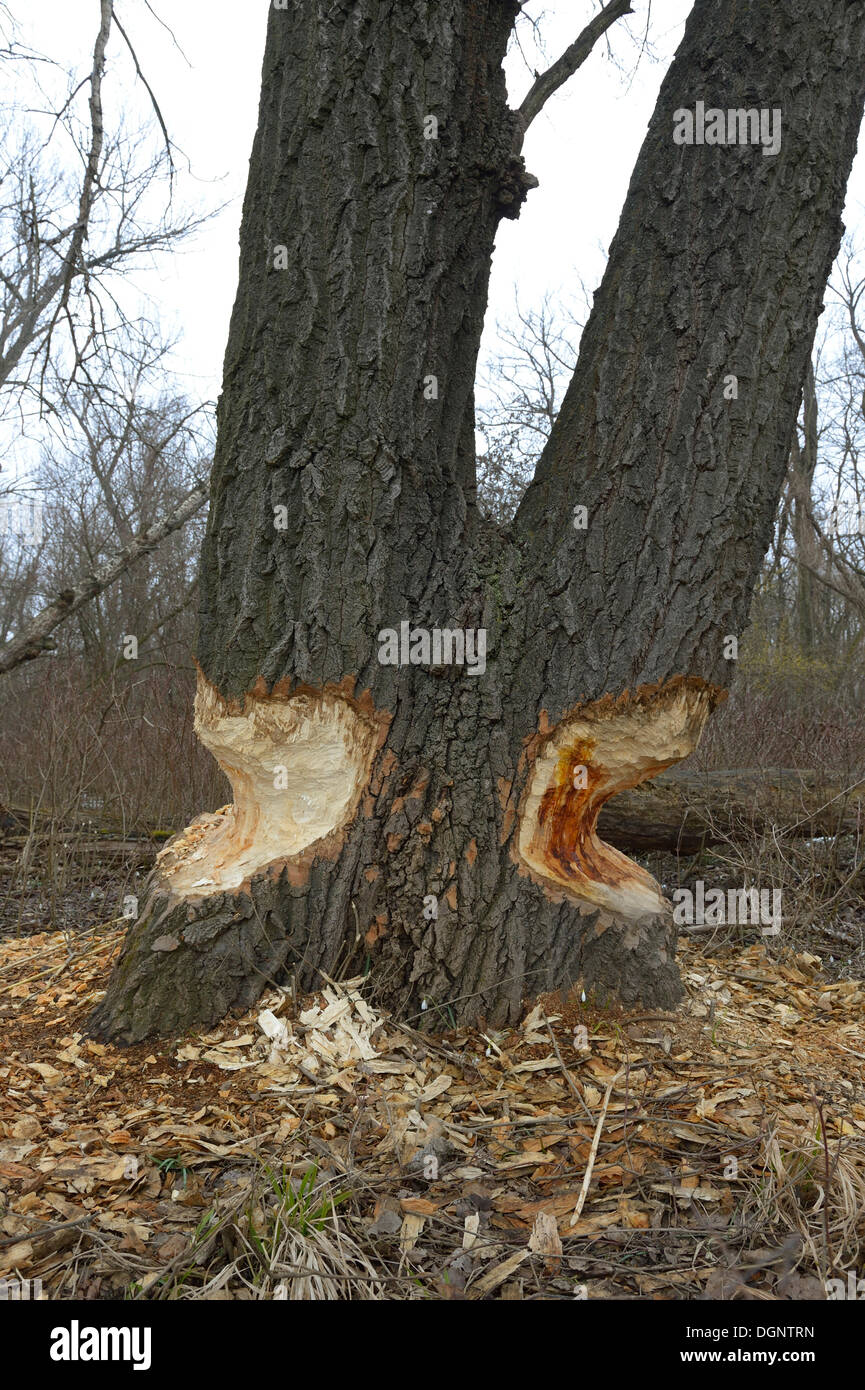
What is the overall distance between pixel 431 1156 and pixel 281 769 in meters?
1.23

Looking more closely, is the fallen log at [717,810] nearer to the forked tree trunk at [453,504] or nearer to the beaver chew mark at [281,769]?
the forked tree trunk at [453,504]

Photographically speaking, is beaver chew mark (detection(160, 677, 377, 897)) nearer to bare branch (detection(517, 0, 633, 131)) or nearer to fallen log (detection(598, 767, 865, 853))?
fallen log (detection(598, 767, 865, 853))

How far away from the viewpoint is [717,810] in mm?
5461

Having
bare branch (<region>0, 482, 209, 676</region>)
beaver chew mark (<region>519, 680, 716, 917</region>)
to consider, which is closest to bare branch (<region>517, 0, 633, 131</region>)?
bare branch (<region>0, 482, 209, 676</region>)

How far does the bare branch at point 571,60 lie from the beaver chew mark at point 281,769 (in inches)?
148

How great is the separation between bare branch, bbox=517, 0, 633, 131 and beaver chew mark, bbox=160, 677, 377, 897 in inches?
148

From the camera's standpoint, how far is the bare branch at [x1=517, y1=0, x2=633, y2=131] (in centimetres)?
476

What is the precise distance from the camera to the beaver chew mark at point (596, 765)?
278cm

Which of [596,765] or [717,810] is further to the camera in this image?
[717,810]

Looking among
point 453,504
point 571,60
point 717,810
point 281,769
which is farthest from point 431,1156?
point 571,60

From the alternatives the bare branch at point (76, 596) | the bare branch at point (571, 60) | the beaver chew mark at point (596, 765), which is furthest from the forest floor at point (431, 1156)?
the bare branch at point (571, 60)

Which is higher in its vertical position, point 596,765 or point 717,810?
point 596,765

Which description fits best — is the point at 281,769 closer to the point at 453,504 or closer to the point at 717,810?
the point at 453,504

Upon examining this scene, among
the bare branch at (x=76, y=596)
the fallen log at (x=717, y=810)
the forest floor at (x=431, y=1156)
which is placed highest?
the bare branch at (x=76, y=596)
